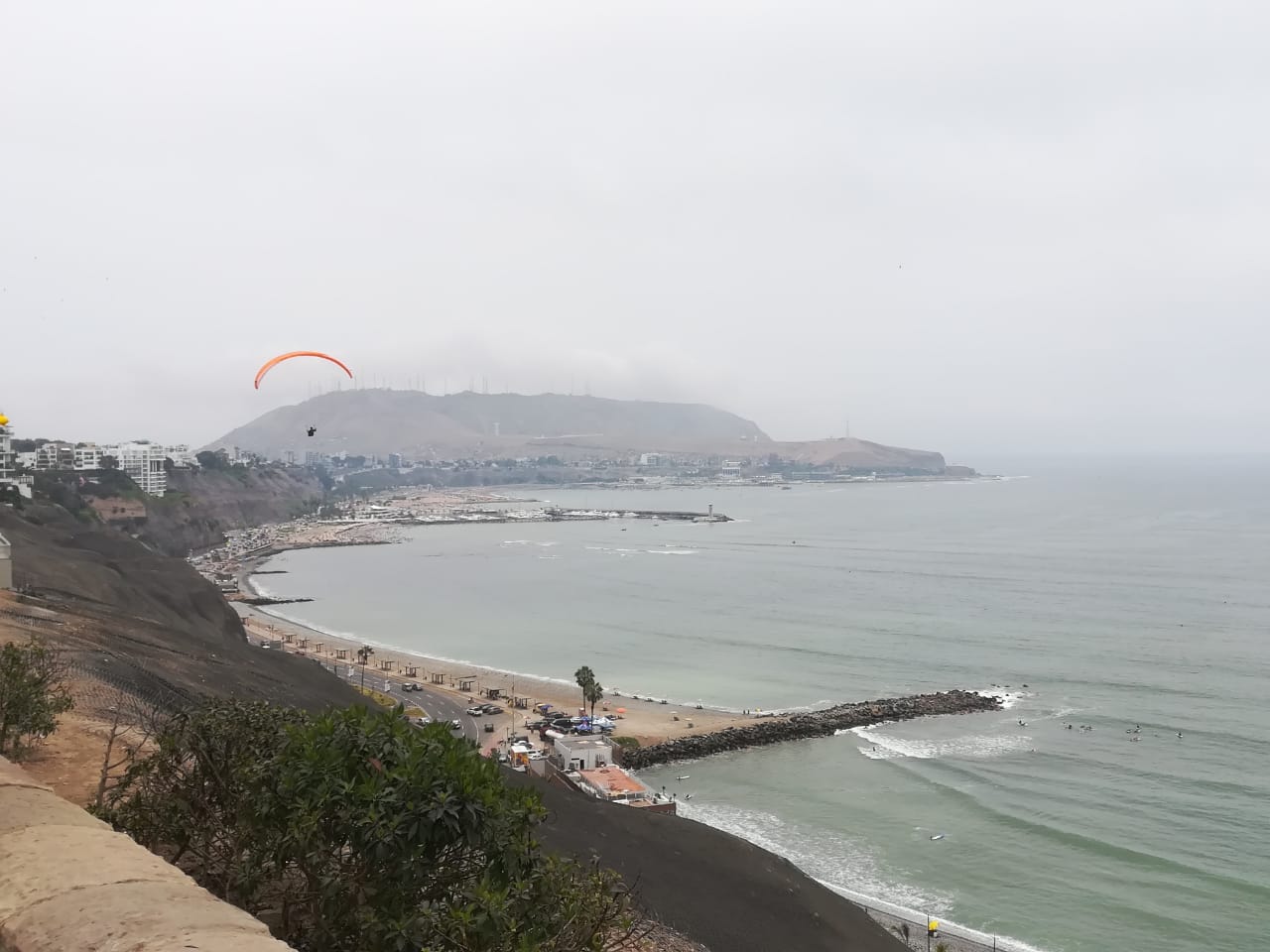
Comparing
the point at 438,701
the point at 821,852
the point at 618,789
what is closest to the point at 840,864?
the point at 821,852

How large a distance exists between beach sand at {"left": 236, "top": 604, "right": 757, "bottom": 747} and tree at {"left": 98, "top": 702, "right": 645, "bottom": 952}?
25.7 metres

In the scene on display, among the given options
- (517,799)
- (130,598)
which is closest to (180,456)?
(130,598)

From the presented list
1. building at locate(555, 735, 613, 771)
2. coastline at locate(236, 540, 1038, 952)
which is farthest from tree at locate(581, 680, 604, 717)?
building at locate(555, 735, 613, 771)

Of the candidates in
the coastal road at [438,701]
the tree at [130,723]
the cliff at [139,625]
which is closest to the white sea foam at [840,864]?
the coastal road at [438,701]

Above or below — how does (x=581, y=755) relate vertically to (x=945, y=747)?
above

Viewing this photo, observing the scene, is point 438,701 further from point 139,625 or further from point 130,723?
point 130,723

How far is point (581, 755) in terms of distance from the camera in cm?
2694

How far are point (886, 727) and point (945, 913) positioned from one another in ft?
46.3

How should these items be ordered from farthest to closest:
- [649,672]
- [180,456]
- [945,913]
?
[180,456] → [649,672] → [945,913]

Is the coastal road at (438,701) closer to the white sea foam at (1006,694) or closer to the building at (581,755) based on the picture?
the building at (581,755)

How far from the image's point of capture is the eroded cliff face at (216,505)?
83062 millimetres

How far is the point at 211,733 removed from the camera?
7.50 m

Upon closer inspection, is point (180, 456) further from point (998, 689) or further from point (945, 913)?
point (945, 913)

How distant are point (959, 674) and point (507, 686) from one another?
68.4ft
